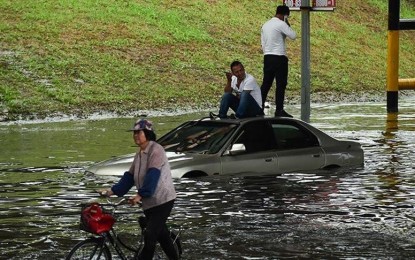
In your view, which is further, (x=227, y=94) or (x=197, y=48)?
(x=197, y=48)

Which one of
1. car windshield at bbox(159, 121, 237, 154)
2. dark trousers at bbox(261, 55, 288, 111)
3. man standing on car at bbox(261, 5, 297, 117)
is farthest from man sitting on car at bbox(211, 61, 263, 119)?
car windshield at bbox(159, 121, 237, 154)

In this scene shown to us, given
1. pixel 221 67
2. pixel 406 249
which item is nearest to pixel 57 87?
pixel 221 67

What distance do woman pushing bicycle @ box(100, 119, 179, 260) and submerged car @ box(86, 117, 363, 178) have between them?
616cm

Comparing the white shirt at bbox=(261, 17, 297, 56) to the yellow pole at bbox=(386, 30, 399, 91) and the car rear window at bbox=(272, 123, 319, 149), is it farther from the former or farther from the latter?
the yellow pole at bbox=(386, 30, 399, 91)

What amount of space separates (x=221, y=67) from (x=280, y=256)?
1023 inches

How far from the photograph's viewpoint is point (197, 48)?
39.1 metres

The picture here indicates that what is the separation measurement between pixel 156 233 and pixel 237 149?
7.15 m

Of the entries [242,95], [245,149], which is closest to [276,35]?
[242,95]

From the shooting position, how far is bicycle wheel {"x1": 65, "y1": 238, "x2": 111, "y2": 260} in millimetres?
10375

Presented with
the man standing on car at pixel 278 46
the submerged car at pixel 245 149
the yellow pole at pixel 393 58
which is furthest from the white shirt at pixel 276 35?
the yellow pole at pixel 393 58

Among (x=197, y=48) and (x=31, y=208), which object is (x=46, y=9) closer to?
(x=197, y=48)

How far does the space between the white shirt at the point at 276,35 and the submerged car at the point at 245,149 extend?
3.83 m

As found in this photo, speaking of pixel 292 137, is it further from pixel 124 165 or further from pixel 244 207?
pixel 244 207

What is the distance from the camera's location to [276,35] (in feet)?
74.3
